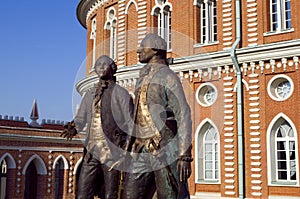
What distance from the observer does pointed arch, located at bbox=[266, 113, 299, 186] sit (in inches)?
579

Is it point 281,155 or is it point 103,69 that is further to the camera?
point 281,155

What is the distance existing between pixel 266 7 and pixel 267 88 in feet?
9.36

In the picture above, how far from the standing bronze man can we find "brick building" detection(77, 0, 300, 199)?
959 centimetres

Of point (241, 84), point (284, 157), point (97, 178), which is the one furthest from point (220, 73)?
point (97, 178)

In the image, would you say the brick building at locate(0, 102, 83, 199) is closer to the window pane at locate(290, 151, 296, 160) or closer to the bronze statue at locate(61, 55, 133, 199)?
the window pane at locate(290, 151, 296, 160)

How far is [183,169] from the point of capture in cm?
539

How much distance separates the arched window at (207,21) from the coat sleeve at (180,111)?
11.5 metres

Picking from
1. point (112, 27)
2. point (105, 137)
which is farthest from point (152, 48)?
point (112, 27)

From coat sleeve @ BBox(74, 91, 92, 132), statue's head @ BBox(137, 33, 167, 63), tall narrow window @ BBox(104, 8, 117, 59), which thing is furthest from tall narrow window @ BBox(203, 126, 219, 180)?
statue's head @ BBox(137, 33, 167, 63)

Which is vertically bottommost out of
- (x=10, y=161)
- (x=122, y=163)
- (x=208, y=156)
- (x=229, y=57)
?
(x=10, y=161)

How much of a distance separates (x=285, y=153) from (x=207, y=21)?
5.84 metres

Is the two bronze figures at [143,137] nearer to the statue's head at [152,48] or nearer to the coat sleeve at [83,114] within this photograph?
the statue's head at [152,48]

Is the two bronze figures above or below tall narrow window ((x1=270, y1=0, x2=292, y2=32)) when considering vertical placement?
below

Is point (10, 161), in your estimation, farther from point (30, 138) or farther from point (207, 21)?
point (207, 21)
